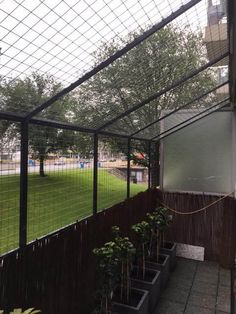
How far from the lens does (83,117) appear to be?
2713 mm

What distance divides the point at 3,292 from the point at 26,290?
25 cm

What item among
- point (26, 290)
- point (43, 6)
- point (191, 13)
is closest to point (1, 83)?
point (43, 6)

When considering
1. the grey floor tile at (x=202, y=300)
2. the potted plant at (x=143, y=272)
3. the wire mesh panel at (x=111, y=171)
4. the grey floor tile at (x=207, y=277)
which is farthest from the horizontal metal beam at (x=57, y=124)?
the grey floor tile at (x=207, y=277)

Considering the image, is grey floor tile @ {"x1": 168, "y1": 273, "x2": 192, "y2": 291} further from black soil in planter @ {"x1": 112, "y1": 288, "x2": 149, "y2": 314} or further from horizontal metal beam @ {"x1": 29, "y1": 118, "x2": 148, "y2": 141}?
horizontal metal beam @ {"x1": 29, "y1": 118, "x2": 148, "y2": 141}

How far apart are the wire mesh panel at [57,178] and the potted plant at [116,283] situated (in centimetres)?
49

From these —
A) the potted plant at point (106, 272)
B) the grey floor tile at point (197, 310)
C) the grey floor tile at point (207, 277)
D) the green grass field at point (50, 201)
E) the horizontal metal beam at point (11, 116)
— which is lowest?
the grey floor tile at point (197, 310)

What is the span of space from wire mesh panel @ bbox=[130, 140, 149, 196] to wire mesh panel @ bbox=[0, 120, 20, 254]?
9.43 feet

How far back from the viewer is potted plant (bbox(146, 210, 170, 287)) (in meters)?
3.95

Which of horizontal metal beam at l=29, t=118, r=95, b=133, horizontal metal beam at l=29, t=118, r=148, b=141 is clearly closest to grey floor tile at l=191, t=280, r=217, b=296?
horizontal metal beam at l=29, t=118, r=148, b=141

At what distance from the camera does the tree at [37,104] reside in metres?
1.67

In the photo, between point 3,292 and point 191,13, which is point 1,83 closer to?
point 3,292

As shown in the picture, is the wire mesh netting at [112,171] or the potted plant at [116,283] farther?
the wire mesh netting at [112,171]

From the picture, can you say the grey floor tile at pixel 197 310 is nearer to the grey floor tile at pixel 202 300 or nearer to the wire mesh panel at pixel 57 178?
the grey floor tile at pixel 202 300

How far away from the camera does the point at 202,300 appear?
3705mm
